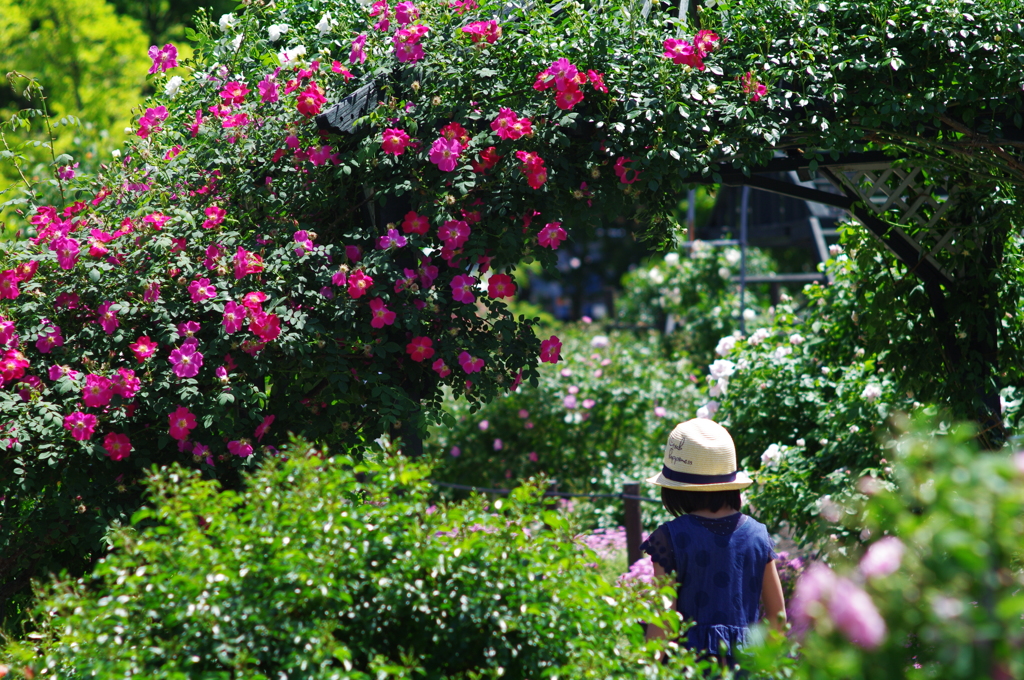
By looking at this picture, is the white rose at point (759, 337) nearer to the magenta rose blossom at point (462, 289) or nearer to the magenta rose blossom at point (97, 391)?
the magenta rose blossom at point (462, 289)

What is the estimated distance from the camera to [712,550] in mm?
2170

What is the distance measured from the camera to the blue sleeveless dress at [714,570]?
214 cm

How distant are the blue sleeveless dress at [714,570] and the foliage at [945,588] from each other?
1.13 m

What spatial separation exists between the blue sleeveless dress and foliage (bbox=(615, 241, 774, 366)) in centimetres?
658

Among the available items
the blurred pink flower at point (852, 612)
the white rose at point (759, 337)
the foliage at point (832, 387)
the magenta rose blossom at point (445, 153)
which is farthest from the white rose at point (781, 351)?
the blurred pink flower at point (852, 612)

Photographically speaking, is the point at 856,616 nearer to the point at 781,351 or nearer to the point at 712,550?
the point at 712,550

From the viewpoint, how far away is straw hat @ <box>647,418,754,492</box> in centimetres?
225

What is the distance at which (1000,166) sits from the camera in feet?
10.2

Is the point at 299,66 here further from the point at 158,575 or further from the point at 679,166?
the point at 158,575

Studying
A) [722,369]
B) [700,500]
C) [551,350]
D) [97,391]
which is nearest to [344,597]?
[700,500]

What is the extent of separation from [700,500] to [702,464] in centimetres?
10

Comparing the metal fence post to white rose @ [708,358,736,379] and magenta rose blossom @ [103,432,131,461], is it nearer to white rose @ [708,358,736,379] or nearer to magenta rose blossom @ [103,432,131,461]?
white rose @ [708,358,736,379]

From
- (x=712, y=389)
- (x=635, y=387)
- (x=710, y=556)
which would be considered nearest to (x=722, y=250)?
(x=635, y=387)

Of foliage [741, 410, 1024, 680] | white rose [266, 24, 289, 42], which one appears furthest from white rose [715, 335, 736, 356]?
foliage [741, 410, 1024, 680]
